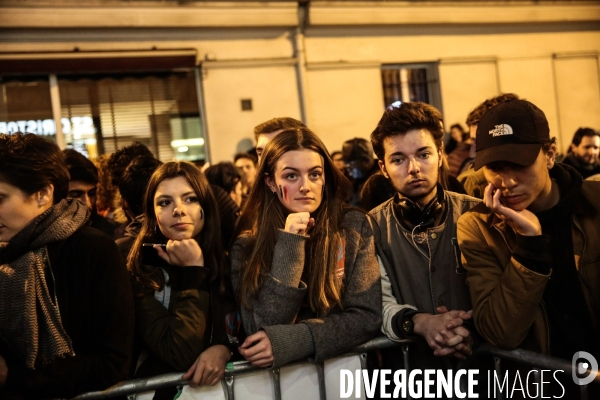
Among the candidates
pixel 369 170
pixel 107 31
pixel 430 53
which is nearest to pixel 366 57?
pixel 430 53

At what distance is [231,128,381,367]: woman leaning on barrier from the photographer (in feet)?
8.55

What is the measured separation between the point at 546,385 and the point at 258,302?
4.29 ft

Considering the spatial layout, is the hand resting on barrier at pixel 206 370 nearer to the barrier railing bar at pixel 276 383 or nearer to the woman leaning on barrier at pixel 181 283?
the woman leaning on barrier at pixel 181 283

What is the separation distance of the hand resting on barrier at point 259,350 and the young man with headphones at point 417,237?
0.62 m

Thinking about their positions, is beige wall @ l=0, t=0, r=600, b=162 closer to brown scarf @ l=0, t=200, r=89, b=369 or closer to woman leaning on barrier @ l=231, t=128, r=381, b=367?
woman leaning on barrier @ l=231, t=128, r=381, b=367

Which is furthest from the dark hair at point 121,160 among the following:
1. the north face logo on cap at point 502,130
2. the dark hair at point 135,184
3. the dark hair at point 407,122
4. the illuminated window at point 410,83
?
the illuminated window at point 410,83

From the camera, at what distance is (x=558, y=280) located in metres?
2.50

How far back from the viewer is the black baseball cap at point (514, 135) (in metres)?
2.45

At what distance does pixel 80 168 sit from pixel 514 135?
2.99m

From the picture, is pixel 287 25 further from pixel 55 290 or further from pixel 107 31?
pixel 55 290

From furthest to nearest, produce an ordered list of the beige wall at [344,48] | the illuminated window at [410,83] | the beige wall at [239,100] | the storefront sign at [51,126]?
the illuminated window at [410,83], the beige wall at [239,100], the beige wall at [344,48], the storefront sign at [51,126]

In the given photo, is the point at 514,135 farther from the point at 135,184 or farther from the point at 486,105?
the point at 135,184

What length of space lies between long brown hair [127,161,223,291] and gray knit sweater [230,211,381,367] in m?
0.18

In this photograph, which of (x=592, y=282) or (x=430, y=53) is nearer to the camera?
(x=592, y=282)
